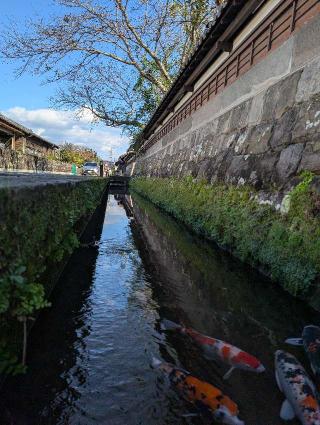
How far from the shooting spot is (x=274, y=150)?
23.8ft

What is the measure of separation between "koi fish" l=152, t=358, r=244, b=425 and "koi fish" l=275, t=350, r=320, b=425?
0.37 metres

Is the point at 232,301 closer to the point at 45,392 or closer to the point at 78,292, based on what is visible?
the point at 78,292

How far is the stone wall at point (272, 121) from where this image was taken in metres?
6.29

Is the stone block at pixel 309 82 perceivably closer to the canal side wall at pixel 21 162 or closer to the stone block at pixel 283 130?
the stone block at pixel 283 130

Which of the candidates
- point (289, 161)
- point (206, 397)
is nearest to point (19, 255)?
point (206, 397)

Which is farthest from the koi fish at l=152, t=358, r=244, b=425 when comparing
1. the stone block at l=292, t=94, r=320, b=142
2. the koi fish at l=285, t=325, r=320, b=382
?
the stone block at l=292, t=94, r=320, b=142

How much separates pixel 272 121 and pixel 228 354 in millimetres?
5544

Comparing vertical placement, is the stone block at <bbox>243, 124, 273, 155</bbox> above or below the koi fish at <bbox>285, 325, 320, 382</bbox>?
above

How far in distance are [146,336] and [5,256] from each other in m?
2.06

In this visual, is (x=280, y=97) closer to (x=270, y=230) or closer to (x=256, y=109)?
(x=256, y=109)

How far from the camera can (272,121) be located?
311 inches

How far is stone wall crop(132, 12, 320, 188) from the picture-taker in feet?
20.6

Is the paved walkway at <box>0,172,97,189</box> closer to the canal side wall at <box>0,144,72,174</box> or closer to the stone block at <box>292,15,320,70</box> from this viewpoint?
the stone block at <box>292,15,320,70</box>

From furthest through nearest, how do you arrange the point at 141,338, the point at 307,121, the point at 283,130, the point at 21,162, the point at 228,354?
the point at 21,162, the point at 283,130, the point at 307,121, the point at 141,338, the point at 228,354
